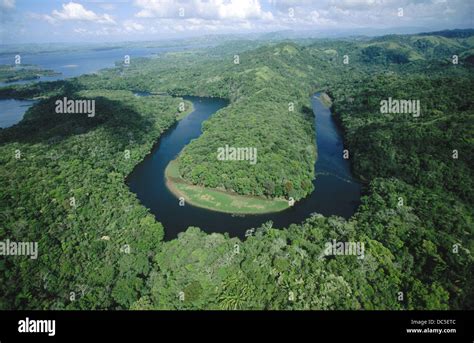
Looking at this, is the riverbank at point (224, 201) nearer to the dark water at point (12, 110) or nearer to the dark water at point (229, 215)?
the dark water at point (229, 215)

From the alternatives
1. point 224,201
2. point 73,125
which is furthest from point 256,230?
point 73,125

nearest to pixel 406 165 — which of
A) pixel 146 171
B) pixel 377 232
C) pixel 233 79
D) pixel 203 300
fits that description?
pixel 377 232

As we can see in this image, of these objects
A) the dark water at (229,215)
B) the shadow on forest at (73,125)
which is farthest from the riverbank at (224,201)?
the shadow on forest at (73,125)

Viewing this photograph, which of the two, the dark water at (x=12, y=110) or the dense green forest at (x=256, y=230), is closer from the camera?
the dense green forest at (x=256, y=230)

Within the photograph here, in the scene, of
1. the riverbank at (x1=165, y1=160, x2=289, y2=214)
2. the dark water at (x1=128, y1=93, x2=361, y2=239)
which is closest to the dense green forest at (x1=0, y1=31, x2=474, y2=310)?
the riverbank at (x1=165, y1=160, x2=289, y2=214)

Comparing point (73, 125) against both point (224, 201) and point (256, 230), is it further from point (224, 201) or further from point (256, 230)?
point (256, 230)

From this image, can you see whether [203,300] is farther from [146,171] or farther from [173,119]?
[173,119]

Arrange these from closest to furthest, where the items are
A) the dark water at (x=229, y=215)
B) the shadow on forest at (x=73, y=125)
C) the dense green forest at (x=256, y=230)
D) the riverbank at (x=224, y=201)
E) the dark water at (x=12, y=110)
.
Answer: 1. the dense green forest at (x=256, y=230)
2. the dark water at (x=229, y=215)
3. the riverbank at (x=224, y=201)
4. the shadow on forest at (x=73, y=125)
5. the dark water at (x=12, y=110)
